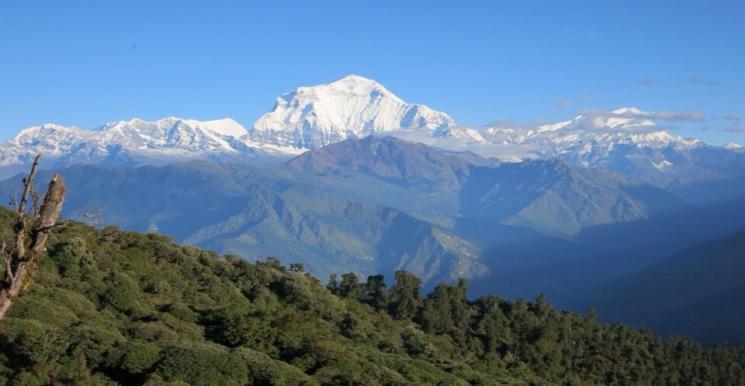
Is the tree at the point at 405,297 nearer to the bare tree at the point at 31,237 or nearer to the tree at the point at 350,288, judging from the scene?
the tree at the point at 350,288

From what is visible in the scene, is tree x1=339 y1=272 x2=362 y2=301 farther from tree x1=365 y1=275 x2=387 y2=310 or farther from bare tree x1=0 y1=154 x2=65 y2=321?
bare tree x1=0 y1=154 x2=65 y2=321

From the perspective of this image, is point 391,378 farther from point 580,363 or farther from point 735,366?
point 735,366

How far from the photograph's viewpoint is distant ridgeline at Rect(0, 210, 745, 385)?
3747 centimetres

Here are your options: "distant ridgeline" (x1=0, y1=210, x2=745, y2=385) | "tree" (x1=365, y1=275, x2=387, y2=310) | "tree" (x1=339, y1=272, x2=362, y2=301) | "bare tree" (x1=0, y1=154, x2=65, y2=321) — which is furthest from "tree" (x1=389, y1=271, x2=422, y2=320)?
"bare tree" (x1=0, y1=154, x2=65, y2=321)

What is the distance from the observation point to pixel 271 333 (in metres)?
48.0

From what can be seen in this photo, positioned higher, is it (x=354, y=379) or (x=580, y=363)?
(x=354, y=379)

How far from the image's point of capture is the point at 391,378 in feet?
147

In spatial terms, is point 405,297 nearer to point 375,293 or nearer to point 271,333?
point 375,293

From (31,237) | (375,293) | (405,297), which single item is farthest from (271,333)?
(375,293)

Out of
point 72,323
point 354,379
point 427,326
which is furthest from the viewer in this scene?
point 427,326

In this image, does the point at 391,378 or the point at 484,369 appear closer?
the point at 391,378

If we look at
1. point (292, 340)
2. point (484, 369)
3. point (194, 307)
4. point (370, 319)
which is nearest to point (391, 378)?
point (292, 340)

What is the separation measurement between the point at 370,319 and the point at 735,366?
7352cm

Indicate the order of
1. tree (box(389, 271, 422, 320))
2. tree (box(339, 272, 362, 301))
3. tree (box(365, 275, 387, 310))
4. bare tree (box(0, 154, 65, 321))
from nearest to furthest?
bare tree (box(0, 154, 65, 321))
tree (box(389, 271, 422, 320))
tree (box(365, 275, 387, 310))
tree (box(339, 272, 362, 301))
